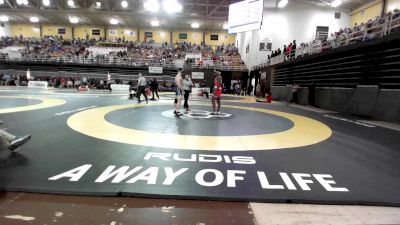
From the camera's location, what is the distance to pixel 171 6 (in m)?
37.7

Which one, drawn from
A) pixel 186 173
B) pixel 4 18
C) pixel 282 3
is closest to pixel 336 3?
pixel 282 3

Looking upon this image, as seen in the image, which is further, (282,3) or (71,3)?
(71,3)

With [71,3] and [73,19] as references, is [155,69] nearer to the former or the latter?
[71,3]

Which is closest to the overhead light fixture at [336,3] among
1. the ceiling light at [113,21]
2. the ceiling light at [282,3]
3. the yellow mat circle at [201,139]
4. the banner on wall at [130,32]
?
the ceiling light at [282,3]

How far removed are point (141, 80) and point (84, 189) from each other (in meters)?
11.6

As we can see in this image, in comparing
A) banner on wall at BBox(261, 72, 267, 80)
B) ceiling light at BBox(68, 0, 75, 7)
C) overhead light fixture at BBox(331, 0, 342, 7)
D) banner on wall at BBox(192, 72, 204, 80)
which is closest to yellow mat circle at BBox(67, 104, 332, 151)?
banner on wall at BBox(261, 72, 267, 80)

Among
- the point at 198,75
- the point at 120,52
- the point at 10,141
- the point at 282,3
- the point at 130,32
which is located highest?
the point at 282,3

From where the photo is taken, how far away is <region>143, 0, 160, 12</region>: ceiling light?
37.8m

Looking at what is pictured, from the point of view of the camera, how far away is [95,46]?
40.7 m

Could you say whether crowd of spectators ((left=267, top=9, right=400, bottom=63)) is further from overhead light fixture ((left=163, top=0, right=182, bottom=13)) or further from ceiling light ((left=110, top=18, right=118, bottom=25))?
ceiling light ((left=110, top=18, right=118, bottom=25))

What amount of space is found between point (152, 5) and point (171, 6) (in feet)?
8.88

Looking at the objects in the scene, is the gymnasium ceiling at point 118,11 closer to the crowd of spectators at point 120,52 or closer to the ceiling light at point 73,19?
the ceiling light at point 73,19

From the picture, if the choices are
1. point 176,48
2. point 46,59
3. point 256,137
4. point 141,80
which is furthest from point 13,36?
point 256,137

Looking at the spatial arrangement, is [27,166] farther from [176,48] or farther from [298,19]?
[176,48]
